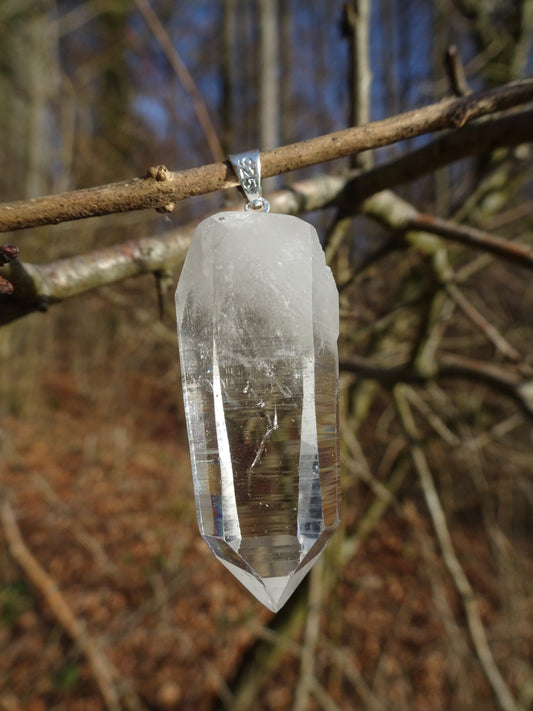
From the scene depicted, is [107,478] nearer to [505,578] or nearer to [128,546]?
[128,546]

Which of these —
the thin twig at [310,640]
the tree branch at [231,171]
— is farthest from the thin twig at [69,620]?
the tree branch at [231,171]

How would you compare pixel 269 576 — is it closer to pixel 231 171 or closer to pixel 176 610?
pixel 231 171

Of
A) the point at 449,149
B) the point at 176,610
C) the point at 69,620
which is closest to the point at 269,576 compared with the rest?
the point at 449,149

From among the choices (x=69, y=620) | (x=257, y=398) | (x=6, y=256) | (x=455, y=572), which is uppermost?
(x=6, y=256)

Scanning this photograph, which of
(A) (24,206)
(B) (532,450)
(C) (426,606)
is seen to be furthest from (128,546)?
(A) (24,206)

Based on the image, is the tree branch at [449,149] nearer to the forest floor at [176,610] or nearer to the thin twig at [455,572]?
the thin twig at [455,572]
